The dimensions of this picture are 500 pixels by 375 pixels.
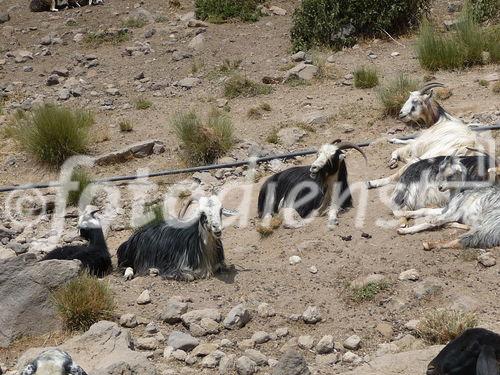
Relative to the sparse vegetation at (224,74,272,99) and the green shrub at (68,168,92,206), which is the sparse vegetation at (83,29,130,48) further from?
the green shrub at (68,168,92,206)

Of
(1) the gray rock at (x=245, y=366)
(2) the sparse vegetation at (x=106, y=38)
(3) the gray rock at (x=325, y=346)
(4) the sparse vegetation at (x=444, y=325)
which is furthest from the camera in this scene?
(2) the sparse vegetation at (x=106, y=38)

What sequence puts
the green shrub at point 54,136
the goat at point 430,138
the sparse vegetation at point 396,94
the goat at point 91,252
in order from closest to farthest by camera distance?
1. the goat at point 91,252
2. the goat at point 430,138
3. the sparse vegetation at point 396,94
4. the green shrub at point 54,136

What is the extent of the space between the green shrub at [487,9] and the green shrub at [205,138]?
5.63 m

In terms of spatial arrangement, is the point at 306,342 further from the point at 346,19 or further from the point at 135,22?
the point at 135,22

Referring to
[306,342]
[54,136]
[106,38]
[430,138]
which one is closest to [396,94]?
[430,138]

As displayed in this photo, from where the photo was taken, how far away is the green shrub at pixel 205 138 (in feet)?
37.3

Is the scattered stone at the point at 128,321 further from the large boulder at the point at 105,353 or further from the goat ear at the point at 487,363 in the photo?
the goat ear at the point at 487,363

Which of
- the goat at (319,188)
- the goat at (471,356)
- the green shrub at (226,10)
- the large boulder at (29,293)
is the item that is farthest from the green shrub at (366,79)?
the goat at (471,356)

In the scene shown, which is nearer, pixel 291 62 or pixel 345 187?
pixel 345 187

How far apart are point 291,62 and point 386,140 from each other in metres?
4.34

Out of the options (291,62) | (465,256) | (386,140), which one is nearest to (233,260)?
(465,256)

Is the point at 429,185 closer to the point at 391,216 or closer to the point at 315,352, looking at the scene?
the point at 391,216

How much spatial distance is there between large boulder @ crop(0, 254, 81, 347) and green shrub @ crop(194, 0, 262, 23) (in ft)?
34.0

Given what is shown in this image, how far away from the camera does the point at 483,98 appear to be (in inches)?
458
